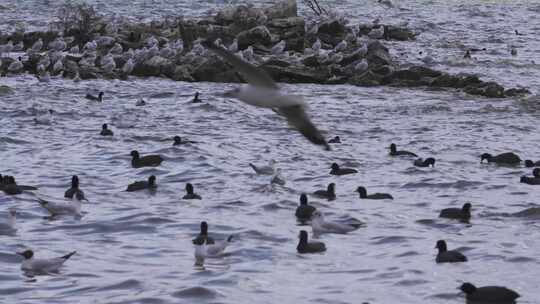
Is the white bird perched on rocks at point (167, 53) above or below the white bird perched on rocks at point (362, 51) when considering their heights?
below

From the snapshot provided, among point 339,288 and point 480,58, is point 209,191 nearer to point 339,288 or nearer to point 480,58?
point 339,288

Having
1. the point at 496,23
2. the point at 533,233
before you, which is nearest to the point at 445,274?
the point at 533,233

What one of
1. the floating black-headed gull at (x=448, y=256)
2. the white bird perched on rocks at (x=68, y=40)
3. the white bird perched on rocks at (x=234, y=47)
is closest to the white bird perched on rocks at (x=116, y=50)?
the white bird perched on rocks at (x=68, y=40)

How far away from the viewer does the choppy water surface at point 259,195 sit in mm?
11242

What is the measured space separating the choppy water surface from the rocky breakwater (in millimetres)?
1056

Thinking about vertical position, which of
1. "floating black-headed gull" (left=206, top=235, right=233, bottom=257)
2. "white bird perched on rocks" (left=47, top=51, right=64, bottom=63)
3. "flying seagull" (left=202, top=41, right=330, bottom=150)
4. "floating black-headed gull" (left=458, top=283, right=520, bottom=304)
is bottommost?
"white bird perched on rocks" (left=47, top=51, right=64, bottom=63)

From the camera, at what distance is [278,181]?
55.6 ft

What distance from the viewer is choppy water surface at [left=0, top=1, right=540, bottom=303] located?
11.2 metres

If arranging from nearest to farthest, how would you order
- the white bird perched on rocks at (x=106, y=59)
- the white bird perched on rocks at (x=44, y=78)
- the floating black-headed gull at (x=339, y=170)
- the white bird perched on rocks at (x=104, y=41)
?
the floating black-headed gull at (x=339, y=170)
the white bird perched on rocks at (x=44, y=78)
the white bird perched on rocks at (x=106, y=59)
the white bird perched on rocks at (x=104, y=41)

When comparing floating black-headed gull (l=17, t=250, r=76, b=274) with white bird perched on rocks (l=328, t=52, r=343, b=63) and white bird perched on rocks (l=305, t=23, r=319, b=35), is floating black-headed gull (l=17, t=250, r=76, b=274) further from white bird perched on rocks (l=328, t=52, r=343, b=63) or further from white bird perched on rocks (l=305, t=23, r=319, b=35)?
white bird perched on rocks (l=305, t=23, r=319, b=35)

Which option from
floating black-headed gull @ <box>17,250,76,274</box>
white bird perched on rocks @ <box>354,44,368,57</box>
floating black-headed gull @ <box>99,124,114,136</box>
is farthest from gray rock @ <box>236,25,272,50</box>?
floating black-headed gull @ <box>17,250,76,274</box>

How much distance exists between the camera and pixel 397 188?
16.9 meters

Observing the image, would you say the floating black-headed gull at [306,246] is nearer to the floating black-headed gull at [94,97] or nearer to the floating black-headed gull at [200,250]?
the floating black-headed gull at [200,250]

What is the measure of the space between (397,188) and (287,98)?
26.1ft
